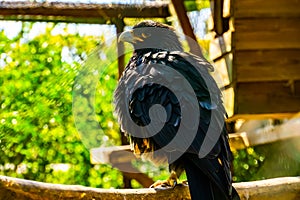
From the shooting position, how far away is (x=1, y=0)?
14.3ft

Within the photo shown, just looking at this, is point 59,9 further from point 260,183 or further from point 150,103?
point 260,183

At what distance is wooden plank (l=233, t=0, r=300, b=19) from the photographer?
13.3ft

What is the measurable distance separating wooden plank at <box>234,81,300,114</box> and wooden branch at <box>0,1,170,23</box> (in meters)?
0.80

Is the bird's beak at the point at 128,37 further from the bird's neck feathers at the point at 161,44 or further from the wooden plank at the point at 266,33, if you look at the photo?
the wooden plank at the point at 266,33

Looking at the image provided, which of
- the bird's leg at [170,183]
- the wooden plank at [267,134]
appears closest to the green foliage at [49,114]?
the wooden plank at [267,134]

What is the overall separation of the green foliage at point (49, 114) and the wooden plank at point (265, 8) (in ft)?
4.24

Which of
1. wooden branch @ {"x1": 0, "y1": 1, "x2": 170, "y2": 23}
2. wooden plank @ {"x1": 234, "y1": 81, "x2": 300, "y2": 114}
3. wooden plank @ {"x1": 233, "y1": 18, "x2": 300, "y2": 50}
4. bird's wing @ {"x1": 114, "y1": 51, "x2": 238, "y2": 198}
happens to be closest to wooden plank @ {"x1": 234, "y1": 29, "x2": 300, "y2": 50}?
wooden plank @ {"x1": 233, "y1": 18, "x2": 300, "y2": 50}

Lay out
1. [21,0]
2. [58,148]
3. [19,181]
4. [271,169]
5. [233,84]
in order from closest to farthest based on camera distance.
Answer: [19,181] → [233,84] → [21,0] → [271,169] → [58,148]

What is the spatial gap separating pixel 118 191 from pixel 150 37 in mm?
1142

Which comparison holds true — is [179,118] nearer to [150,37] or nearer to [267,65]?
[150,37]

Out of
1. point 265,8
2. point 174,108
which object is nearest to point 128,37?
point 174,108

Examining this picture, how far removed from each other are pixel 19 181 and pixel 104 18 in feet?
7.64

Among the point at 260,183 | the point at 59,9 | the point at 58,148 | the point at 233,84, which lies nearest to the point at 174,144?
the point at 260,183

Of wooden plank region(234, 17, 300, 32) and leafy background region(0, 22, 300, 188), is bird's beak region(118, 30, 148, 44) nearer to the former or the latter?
wooden plank region(234, 17, 300, 32)
